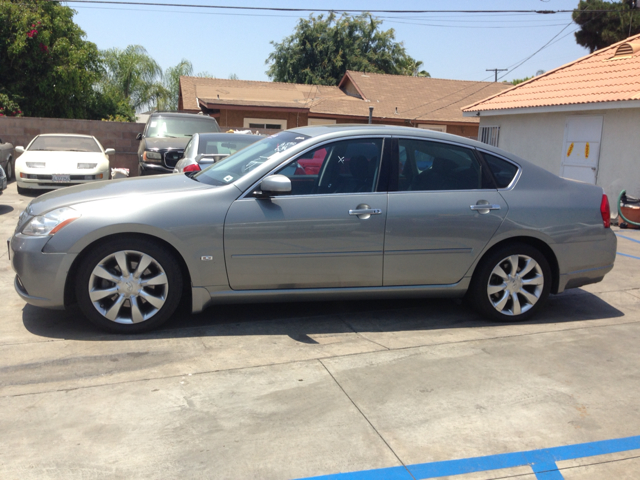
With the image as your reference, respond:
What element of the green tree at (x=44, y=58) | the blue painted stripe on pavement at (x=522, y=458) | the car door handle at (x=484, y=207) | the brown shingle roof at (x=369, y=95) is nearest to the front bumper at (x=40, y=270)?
the blue painted stripe on pavement at (x=522, y=458)

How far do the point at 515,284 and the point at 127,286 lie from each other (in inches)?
127

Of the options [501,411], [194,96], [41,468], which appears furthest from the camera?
[194,96]

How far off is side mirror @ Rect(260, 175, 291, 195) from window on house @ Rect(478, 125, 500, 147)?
13.6 meters

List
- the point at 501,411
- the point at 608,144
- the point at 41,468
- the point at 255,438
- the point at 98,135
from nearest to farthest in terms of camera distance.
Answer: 1. the point at 41,468
2. the point at 255,438
3. the point at 501,411
4. the point at 608,144
5. the point at 98,135

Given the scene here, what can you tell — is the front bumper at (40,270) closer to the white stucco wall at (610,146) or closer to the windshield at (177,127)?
the windshield at (177,127)

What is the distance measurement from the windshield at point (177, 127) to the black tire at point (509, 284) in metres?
10.3

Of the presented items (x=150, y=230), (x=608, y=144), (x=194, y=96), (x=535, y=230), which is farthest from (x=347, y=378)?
(x=194, y=96)

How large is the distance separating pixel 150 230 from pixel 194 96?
92.4 ft

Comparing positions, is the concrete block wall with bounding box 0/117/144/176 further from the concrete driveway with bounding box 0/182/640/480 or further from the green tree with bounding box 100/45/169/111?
the green tree with bounding box 100/45/169/111

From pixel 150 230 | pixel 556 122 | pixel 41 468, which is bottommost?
pixel 41 468

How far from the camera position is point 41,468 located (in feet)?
9.48

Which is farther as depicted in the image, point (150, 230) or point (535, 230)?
point (535, 230)

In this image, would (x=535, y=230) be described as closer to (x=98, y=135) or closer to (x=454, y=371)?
(x=454, y=371)

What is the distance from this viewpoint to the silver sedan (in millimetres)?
4441
